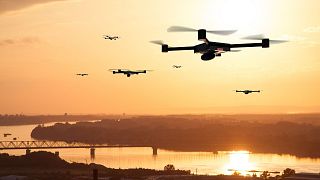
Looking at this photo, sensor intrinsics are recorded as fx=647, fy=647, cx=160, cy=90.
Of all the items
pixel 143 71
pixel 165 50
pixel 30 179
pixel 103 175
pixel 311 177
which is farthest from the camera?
pixel 103 175

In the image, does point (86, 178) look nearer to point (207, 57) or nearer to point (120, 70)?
point (120, 70)

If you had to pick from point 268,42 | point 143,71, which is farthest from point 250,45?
point 143,71

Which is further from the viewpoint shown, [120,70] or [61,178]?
[61,178]

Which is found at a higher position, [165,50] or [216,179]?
[165,50]

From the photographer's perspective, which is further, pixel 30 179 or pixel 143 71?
pixel 30 179

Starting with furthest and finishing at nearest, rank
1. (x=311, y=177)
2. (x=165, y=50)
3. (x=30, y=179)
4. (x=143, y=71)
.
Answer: (x=30, y=179) < (x=311, y=177) < (x=143, y=71) < (x=165, y=50)

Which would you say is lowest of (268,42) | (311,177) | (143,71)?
(311,177)

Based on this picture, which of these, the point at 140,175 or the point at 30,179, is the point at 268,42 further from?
the point at 140,175

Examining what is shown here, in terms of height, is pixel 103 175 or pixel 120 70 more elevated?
pixel 120 70

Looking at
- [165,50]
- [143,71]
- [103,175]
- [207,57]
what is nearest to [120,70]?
[143,71]
